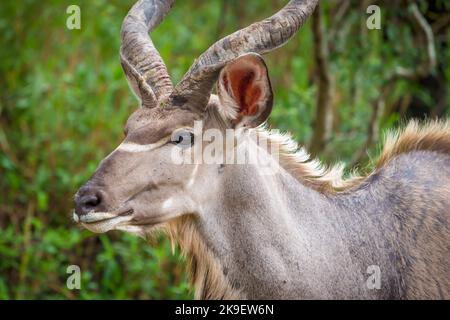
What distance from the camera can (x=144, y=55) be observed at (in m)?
4.76

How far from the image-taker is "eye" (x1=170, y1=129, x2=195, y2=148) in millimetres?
4223

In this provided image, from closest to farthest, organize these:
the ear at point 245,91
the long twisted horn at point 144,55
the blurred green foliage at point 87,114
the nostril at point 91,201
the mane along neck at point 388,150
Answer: the nostril at point 91,201 < the ear at point 245,91 < the long twisted horn at point 144,55 < the mane along neck at point 388,150 < the blurred green foliage at point 87,114

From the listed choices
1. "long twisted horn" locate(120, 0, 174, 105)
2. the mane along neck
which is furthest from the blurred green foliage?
"long twisted horn" locate(120, 0, 174, 105)

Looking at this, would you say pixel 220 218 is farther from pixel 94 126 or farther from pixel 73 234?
pixel 94 126

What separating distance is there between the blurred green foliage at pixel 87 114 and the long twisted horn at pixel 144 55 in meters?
2.06

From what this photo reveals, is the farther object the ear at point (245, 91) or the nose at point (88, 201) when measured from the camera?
the ear at point (245, 91)

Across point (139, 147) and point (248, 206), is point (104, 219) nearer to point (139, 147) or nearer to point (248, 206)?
point (139, 147)

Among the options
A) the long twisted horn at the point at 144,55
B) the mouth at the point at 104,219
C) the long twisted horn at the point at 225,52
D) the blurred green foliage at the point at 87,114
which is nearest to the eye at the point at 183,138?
the long twisted horn at the point at 225,52

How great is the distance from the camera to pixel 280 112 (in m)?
7.60

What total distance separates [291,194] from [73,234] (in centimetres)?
306

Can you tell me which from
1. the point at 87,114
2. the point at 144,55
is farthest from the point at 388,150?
the point at 87,114

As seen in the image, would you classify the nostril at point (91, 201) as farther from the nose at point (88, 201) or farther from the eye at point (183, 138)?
the eye at point (183, 138)

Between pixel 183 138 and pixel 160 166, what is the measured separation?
0.63 feet

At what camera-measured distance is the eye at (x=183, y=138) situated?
4.22 meters
